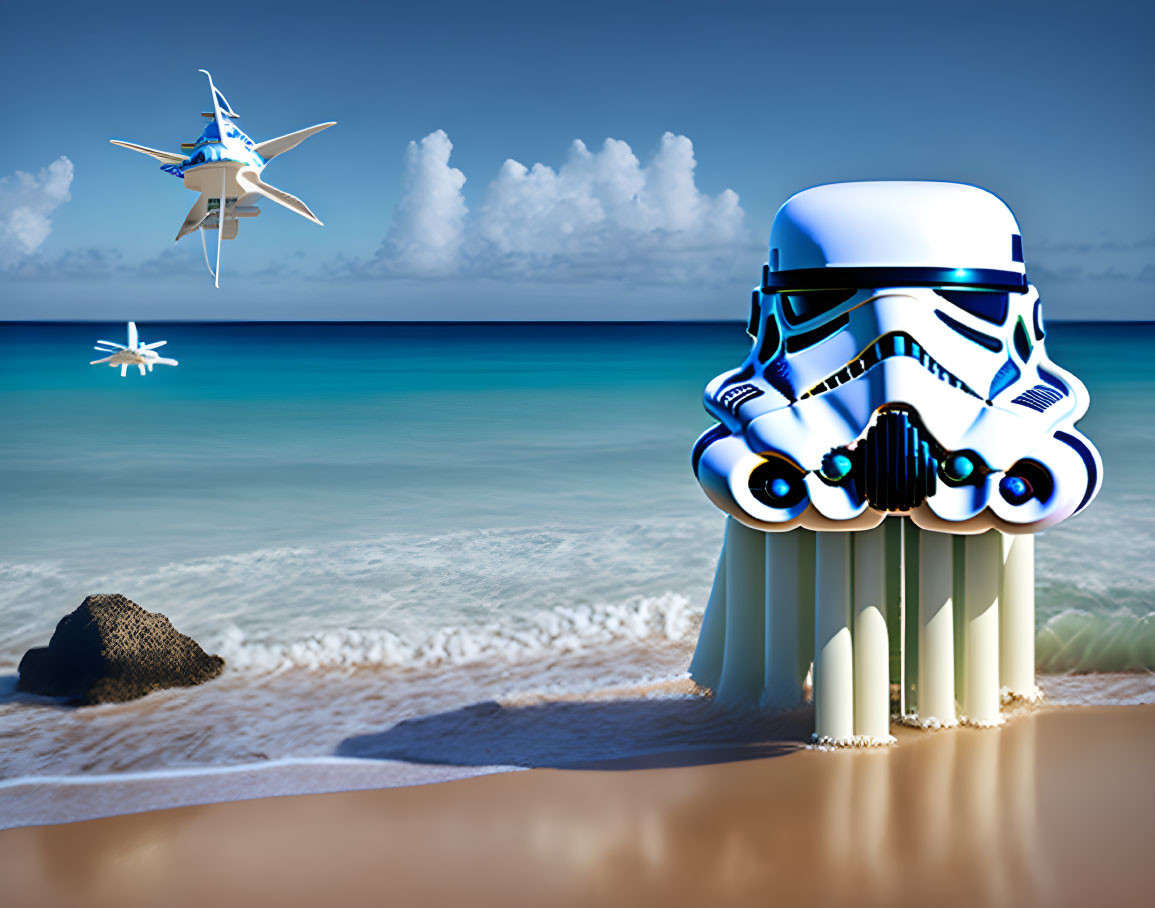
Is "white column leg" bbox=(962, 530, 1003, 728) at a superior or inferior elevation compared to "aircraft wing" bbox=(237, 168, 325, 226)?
inferior

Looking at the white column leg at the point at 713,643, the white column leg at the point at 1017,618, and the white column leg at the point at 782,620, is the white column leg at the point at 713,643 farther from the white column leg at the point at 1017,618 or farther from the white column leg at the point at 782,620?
the white column leg at the point at 1017,618

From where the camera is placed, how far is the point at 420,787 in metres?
3.59

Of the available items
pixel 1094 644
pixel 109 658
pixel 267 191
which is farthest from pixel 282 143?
pixel 1094 644

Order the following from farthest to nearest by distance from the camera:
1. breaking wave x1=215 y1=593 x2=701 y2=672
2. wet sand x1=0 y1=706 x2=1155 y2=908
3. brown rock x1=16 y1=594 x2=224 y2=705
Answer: breaking wave x1=215 y1=593 x2=701 y2=672 < brown rock x1=16 y1=594 x2=224 y2=705 < wet sand x1=0 y1=706 x2=1155 y2=908

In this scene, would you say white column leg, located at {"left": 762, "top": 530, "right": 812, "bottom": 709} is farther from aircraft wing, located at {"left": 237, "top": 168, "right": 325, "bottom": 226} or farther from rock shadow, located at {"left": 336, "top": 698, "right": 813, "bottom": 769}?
aircraft wing, located at {"left": 237, "top": 168, "right": 325, "bottom": 226}

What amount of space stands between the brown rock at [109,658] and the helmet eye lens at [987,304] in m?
3.46

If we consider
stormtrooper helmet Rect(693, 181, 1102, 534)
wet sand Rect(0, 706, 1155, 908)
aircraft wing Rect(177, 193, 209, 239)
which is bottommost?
wet sand Rect(0, 706, 1155, 908)

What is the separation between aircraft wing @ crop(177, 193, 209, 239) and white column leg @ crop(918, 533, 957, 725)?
10.4 ft

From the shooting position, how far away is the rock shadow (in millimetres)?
3762

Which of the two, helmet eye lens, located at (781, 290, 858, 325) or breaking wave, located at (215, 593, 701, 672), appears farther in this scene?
breaking wave, located at (215, 593, 701, 672)

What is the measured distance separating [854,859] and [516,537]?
16.9ft

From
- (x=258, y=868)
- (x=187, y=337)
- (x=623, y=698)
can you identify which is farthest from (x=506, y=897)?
(x=187, y=337)

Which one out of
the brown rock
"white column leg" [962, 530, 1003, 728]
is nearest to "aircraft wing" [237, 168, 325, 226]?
the brown rock

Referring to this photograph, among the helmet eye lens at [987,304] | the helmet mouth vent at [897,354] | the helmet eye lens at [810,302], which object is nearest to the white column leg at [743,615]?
the helmet mouth vent at [897,354]
